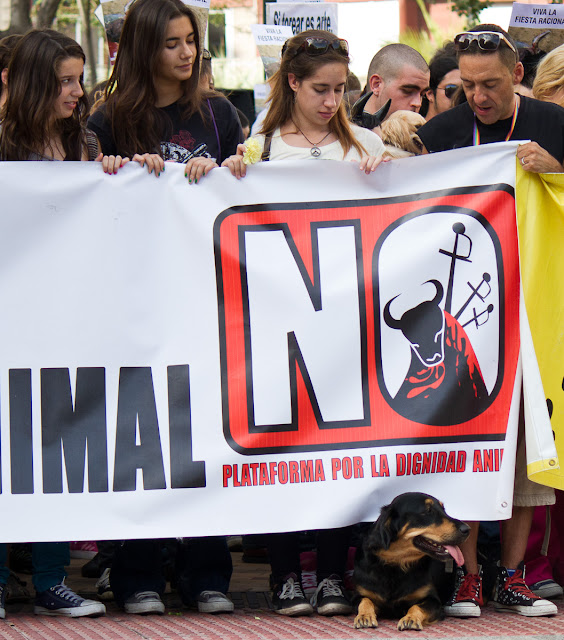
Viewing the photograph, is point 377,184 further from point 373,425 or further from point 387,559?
point 387,559

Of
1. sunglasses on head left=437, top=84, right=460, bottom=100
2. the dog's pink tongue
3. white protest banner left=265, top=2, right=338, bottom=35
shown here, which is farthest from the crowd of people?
white protest banner left=265, top=2, right=338, bottom=35

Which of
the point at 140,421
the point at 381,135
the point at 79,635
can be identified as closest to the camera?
the point at 79,635

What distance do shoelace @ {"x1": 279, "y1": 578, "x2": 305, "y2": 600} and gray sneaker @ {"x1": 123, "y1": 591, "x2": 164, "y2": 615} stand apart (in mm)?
515

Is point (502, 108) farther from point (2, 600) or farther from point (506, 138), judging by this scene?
point (2, 600)

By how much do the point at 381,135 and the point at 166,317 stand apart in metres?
1.44

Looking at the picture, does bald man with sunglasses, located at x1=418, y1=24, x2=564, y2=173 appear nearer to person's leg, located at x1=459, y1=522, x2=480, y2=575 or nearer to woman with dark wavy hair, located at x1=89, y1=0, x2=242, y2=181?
woman with dark wavy hair, located at x1=89, y1=0, x2=242, y2=181

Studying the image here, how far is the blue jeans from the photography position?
4.69m

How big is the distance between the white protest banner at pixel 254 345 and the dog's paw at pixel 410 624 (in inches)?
19.0

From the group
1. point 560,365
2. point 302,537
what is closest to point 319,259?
point 560,365

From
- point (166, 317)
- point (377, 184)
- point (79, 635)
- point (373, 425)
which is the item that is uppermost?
point (377, 184)

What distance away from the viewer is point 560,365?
4.78 metres

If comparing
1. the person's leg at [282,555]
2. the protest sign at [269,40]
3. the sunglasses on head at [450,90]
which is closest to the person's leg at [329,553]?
the person's leg at [282,555]

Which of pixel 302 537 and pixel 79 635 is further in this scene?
pixel 302 537

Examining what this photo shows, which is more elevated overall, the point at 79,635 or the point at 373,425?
the point at 373,425
